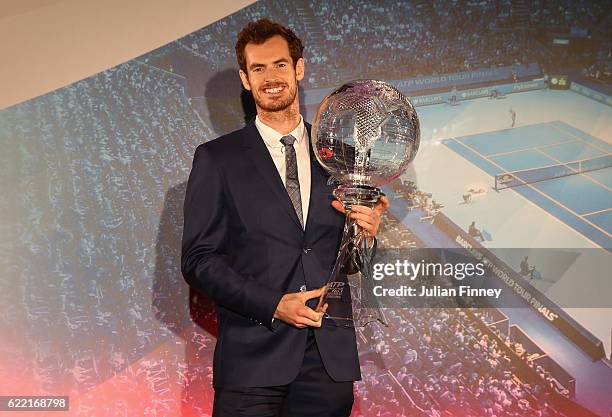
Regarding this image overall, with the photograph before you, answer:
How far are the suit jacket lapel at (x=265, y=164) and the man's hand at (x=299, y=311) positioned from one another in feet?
0.82

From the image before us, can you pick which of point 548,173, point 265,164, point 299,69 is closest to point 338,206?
point 265,164

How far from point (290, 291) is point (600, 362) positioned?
150cm

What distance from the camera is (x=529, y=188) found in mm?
3115

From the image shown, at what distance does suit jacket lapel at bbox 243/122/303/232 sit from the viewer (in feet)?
7.54

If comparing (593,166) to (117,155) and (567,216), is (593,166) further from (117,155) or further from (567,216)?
(117,155)

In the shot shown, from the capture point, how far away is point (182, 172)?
3.13 metres

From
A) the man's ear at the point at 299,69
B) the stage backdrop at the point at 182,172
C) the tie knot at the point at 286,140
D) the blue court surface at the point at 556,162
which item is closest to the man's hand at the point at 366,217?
the tie knot at the point at 286,140

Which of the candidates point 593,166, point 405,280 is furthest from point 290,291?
point 593,166

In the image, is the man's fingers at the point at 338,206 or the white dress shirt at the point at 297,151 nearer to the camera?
the man's fingers at the point at 338,206

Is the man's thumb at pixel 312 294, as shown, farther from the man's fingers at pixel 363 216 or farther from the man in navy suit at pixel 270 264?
the man's fingers at pixel 363 216

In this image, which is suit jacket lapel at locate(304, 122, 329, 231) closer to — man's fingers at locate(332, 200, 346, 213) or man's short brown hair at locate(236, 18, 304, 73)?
man's fingers at locate(332, 200, 346, 213)

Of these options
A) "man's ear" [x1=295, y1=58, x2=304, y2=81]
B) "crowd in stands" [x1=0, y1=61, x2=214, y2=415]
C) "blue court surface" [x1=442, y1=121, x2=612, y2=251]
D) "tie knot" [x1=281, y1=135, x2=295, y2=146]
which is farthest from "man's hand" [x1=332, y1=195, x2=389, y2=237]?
"crowd in stands" [x1=0, y1=61, x2=214, y2=415]

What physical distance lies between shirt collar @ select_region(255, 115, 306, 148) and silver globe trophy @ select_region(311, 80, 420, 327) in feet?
0.83

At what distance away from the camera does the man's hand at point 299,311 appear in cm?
208
